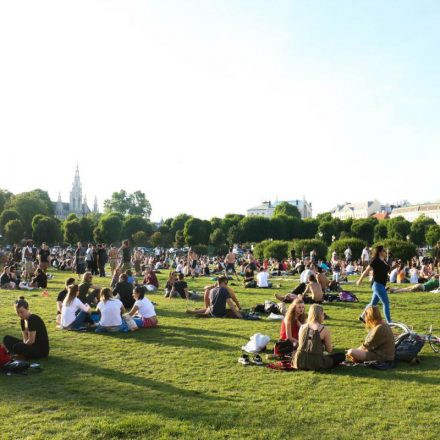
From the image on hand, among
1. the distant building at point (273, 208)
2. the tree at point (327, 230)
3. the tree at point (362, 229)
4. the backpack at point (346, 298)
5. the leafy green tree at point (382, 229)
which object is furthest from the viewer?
the distant building at point (273, 208)

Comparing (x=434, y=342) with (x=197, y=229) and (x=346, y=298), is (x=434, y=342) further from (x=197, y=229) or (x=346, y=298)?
(x=197, y=229)

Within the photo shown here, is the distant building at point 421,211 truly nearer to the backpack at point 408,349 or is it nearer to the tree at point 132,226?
the tree at point 132,226

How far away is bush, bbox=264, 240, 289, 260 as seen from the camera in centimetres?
4362

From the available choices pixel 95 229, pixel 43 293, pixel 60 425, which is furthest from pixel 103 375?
pixel 95 229

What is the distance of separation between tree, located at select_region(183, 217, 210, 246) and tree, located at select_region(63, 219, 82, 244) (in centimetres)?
1698

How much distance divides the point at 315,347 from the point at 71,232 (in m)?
78.1

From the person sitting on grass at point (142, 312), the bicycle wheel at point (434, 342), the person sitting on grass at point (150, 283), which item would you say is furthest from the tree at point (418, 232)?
the bicycle wheel at point (434, 342)

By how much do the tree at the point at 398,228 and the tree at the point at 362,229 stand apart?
22.5ft

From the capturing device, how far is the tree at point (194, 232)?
83.4m

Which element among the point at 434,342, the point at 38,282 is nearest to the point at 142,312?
the point at 434,342

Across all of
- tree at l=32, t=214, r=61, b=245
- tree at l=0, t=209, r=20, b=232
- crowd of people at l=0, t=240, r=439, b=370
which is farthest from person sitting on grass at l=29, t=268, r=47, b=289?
tree at l=0, t=209, r=20, b=232

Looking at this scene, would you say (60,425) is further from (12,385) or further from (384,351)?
(384,351)

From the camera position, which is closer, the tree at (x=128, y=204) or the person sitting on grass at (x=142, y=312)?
the person sitting on grass at (x=142, y=312)

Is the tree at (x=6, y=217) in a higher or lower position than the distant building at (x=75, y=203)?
lower
